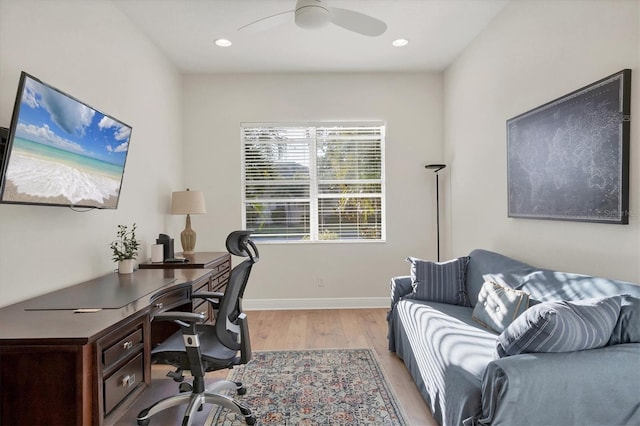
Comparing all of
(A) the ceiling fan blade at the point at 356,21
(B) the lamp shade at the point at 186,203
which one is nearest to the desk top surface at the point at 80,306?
(B) the lamp shade at the point at 186,203

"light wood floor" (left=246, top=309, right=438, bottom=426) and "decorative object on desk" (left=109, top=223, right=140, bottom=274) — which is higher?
"decorative object on desk" (left=109, top=223, right=140, bottom=274)

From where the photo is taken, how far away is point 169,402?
86.6 inches

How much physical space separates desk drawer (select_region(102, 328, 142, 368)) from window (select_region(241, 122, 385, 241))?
2973 mm

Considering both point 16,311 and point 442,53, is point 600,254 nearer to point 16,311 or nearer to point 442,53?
point 442,53

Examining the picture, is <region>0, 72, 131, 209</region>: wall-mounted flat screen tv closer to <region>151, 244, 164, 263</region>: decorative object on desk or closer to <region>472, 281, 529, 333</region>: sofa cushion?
<region>151, 244, 164, 263</region>: decorative object on desk

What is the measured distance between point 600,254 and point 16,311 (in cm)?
305

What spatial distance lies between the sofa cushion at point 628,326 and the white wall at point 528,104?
0.43 m

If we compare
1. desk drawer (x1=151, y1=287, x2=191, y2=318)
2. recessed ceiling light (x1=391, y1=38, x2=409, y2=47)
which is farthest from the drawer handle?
recessed ceiling light (x1=391, y1=38, x2=409, y2=47)

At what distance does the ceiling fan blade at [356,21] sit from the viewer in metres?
2.56

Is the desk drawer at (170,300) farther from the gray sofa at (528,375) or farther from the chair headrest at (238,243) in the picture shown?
the gray sofa at (528,375)

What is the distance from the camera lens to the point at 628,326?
1.63 metres

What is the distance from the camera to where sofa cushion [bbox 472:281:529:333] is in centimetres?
223

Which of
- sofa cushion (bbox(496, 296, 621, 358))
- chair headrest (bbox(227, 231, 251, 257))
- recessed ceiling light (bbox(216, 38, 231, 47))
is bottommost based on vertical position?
sofa cushion (bbox(496, 296, 621, 358))

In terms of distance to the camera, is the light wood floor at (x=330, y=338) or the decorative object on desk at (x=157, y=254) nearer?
the light wood floor at (x=330, y=338)
